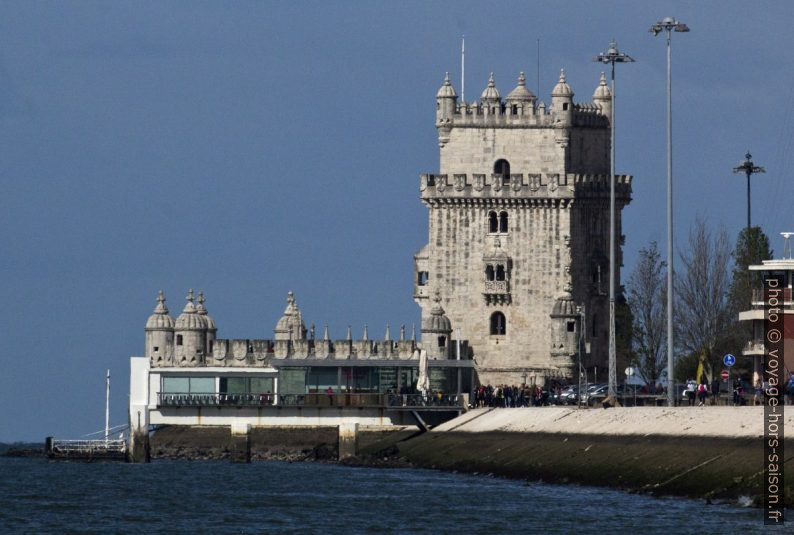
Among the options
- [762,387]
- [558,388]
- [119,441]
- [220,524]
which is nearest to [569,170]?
[558,388]

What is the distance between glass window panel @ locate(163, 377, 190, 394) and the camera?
130 metres

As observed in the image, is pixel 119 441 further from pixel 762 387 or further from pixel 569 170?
pixel 762 387

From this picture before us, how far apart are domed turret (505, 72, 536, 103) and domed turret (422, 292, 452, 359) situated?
14.3m

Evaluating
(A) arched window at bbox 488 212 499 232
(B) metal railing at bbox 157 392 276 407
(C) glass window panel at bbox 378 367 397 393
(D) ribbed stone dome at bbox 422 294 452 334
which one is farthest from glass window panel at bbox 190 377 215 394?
(A) arched window at bbox 488 212 499 232

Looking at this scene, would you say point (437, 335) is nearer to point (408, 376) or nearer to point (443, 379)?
point (408, 376)

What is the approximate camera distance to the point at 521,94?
139 metres

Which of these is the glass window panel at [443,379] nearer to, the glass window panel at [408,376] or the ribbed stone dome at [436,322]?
the glass window panel at [408,376]

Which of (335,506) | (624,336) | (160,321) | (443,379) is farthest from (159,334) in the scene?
(335,506)

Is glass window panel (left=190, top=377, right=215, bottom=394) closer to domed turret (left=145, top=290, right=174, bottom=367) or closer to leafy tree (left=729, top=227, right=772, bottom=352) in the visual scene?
domed turret (left=145, top=290, right=174, bottom=367)

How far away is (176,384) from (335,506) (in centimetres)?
4726

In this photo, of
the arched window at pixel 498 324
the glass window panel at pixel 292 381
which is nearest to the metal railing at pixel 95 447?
the glass window panel at pixel 292 381

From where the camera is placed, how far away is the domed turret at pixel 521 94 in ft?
455

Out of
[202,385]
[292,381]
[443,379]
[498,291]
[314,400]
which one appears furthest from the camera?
[498,291]

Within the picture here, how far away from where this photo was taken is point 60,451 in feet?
418
